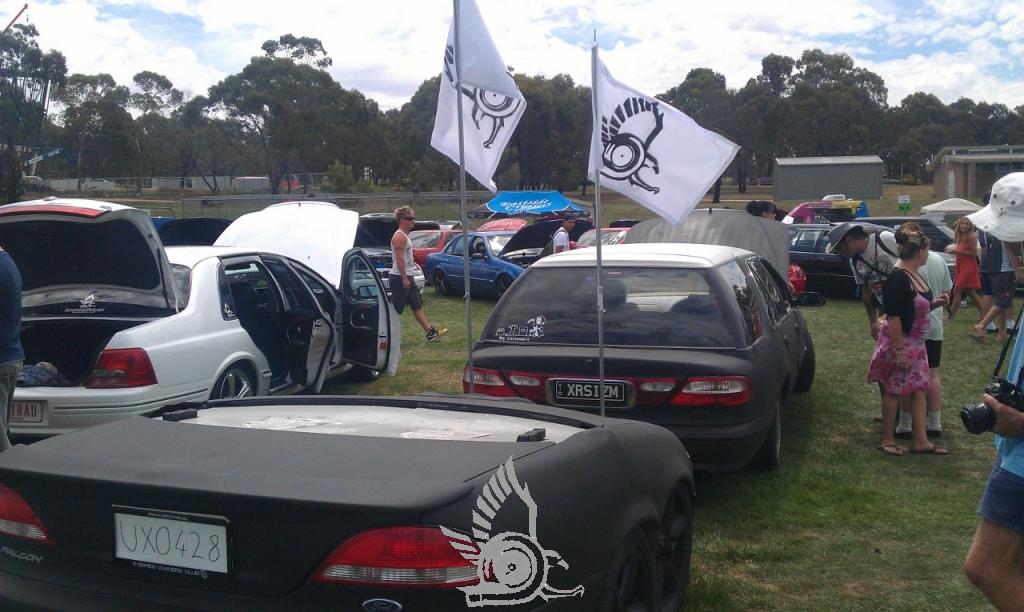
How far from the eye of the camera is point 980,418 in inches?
120

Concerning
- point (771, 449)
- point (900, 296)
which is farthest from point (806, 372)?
point (771, 449)

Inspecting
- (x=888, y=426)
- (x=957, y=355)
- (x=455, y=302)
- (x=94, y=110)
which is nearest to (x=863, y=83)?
(x=94, y=110)

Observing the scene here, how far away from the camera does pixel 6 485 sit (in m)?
2.95

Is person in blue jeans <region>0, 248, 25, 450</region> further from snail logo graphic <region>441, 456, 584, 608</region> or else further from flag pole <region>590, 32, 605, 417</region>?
snail logo graphic <region>441, 456, 584, 608</region>

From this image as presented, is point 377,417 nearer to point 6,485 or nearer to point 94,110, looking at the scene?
point 6,485

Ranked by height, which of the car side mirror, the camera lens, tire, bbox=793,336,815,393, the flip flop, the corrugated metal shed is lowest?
the flip flop

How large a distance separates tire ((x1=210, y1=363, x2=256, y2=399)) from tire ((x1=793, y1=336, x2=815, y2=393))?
4.89 metres

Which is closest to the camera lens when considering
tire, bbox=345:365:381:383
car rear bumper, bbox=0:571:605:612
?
car rear bumper, bbox=0:571:605:612

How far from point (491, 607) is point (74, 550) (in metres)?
1.26

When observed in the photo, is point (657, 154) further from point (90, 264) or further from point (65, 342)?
point (65, 342)

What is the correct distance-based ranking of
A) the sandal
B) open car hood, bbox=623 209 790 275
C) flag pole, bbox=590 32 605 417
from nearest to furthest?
flag pole, bbox=590 32 605 417
the sandal
open car hood, bbox=623 209 790 275

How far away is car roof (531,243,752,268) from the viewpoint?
20.5 ft

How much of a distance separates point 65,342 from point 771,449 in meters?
4.82

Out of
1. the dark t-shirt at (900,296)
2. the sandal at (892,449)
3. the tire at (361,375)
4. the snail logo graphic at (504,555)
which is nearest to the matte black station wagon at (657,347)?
the dark t-shirt at (900,296)
